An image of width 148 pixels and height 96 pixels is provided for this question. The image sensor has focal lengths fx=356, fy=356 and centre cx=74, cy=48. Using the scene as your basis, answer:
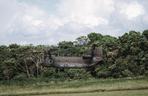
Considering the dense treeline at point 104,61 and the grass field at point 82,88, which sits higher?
the dense treeline at point 104,61

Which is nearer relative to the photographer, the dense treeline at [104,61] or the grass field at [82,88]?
the grass field at [82,88]

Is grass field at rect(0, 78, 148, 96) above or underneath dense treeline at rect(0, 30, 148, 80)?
underneath

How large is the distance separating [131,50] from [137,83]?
13.0 metres

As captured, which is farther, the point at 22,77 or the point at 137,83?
the point at 22,77

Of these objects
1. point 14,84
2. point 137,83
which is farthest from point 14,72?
point 137,83

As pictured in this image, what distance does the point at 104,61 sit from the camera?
49469 millimetres

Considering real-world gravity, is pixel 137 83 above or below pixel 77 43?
below

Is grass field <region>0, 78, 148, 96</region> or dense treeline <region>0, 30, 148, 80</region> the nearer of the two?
grass field <region>0, 78, 148, 96</region>

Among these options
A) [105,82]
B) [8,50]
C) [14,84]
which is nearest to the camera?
[105,82]

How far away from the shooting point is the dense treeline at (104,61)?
149 feet

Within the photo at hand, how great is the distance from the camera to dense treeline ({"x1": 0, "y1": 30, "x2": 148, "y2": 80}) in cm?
4538

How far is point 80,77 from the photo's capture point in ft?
156

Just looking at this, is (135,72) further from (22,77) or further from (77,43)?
(77,43)

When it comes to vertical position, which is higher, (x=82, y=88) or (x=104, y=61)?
(x=104, y=61)
